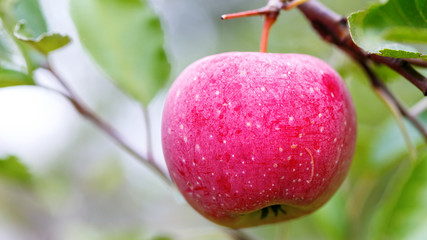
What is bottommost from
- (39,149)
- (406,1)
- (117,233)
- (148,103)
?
(39,149)

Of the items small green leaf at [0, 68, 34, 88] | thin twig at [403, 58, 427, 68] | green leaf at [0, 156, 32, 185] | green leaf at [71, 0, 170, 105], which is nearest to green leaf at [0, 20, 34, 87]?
small green leaf at [0, 68, 34, 88]

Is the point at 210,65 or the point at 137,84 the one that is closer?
the point at 210,65

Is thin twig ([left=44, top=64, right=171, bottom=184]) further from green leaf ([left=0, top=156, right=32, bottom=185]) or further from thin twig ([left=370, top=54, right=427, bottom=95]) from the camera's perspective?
thin twig ([left=370, top=54, right=427, bottom=95])

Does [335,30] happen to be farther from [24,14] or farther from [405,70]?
[24,14]

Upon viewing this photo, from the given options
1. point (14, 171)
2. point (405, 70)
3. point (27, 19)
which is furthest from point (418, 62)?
point (14, 171)

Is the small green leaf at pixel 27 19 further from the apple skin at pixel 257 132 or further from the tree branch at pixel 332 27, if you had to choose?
the tree branch at pixel 332 27

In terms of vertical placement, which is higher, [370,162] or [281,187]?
[281,187]

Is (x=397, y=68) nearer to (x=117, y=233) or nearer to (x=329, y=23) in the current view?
(x=329, y=23)

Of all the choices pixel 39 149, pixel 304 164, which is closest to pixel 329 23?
pixel 304 164
